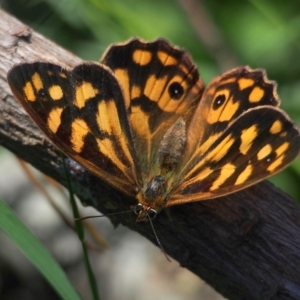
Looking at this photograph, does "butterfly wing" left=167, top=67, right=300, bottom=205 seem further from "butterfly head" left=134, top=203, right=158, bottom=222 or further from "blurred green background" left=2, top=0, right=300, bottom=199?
"blurred green background" left=2, top=0, right=300, bottom=199

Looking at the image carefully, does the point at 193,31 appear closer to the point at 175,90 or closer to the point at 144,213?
the point at 175,90

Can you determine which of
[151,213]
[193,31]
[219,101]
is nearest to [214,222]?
[151,213]

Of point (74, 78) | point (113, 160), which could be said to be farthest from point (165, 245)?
point (74, 78)

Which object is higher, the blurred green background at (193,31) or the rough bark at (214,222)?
the blurred green background at (193,31)

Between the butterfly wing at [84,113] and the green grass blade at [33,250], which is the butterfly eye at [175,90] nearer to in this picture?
the butterfly wing at [84,113]

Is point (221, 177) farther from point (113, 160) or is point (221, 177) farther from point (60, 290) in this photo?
point (60, 290)

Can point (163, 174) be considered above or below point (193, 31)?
below

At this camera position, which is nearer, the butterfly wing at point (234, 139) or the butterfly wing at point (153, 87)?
the butterfly wing at point (234, 139)

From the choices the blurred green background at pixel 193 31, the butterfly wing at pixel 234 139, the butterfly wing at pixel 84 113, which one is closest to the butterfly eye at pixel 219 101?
the butterfly wing at pixel 234 139
